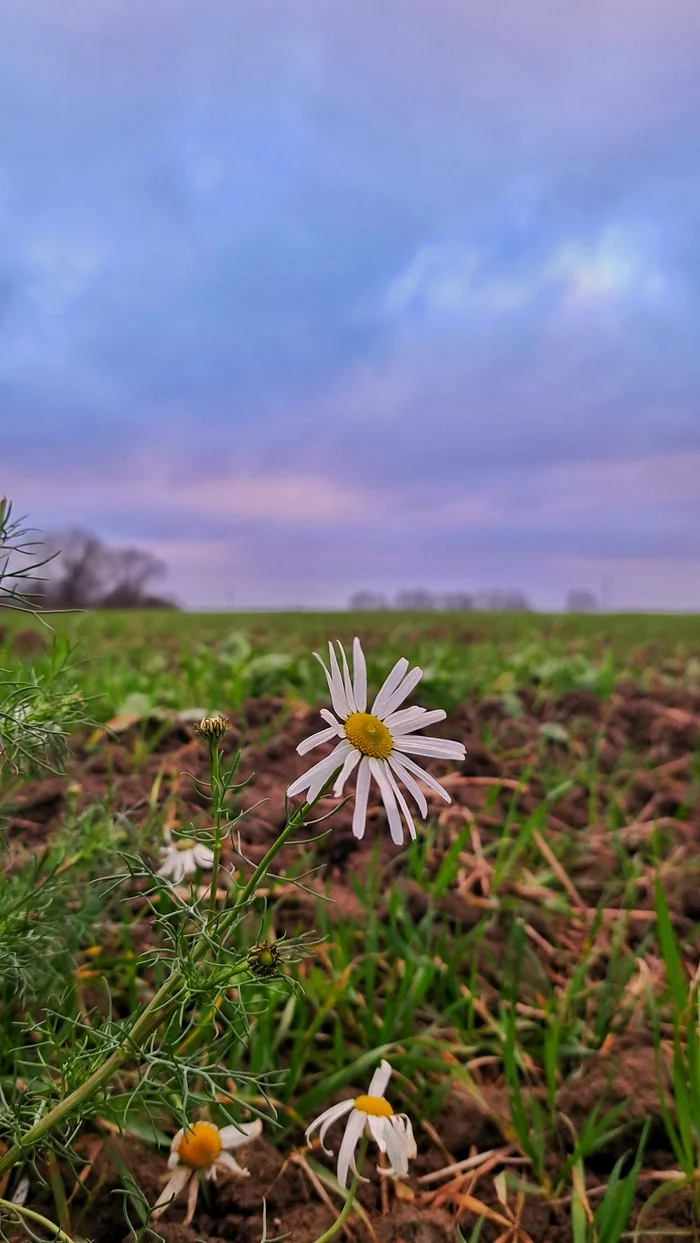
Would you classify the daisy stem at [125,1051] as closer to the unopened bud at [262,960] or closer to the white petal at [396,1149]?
the unopened bud at [262,960]

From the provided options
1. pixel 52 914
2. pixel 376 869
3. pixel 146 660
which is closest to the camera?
pixel 52 914

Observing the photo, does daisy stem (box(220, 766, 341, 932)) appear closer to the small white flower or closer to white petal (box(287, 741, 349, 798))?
white petal (box(287, 741, 349, 798))

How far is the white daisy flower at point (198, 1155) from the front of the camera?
1.67 meters

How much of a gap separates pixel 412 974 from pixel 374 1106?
2.66ft

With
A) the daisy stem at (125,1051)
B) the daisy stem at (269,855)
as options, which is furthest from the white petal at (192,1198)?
the daisy stem at (269,855)

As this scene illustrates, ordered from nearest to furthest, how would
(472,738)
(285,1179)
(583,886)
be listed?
(285,1179) → (583,886) → (472,738)

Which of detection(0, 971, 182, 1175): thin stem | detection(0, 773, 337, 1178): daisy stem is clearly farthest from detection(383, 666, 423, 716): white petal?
detection(0, 971, 182, 1175): thin stem

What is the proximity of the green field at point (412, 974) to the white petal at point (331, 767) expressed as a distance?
7.1 inches

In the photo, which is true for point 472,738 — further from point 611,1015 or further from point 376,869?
point 611,1015

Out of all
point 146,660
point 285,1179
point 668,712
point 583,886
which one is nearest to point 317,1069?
point 285,1179

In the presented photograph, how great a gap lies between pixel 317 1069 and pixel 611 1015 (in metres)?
0.81

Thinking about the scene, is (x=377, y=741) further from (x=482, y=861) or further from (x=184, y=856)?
(x=482, y=861)

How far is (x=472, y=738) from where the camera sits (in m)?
4.16

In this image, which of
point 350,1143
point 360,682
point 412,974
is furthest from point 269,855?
point 412,974
